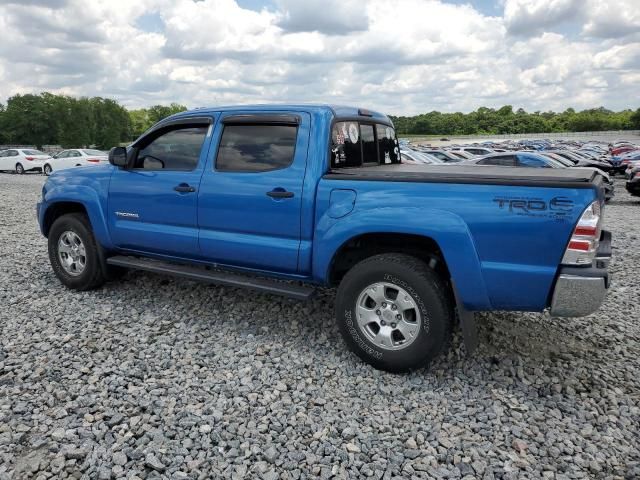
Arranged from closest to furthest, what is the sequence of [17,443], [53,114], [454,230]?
[17,443], [454,230], [53,114]

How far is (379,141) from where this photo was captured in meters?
5.13

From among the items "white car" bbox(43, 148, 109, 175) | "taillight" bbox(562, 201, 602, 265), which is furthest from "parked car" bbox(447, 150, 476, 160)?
"taillight" bbox(562, 201, 602, 265)

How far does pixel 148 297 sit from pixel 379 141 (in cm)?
288

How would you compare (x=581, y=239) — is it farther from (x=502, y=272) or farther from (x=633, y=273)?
(x=633, y=273)

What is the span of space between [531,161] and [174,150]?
14.2 meters

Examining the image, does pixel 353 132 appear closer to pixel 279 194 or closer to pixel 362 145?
pixel 362 145

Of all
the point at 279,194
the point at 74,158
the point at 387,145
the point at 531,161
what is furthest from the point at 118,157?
the point at 74,158

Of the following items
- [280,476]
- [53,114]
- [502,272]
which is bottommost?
[280,476]

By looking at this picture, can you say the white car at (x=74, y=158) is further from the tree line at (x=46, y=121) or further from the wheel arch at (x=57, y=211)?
the tree line at (x=46, y=121)

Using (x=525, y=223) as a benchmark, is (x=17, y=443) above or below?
below

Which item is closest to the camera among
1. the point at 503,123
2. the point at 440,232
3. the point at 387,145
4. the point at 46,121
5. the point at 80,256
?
the point at 440,232

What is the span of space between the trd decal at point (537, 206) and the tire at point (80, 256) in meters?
4.04

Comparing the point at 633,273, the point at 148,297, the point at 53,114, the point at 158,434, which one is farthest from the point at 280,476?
the point at 53,114

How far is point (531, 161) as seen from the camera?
53.4 ft
